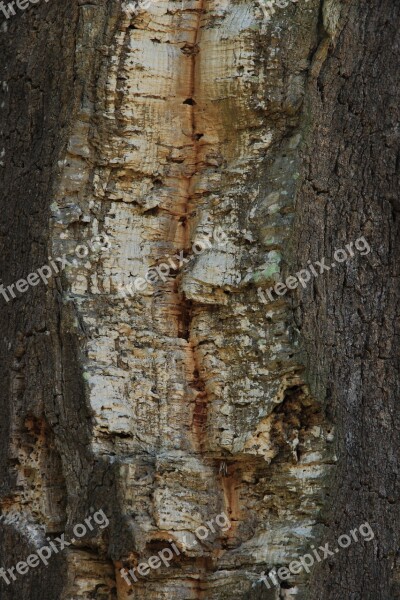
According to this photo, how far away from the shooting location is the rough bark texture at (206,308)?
11.9 ft

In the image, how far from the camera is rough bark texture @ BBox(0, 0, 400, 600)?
11.9 ft

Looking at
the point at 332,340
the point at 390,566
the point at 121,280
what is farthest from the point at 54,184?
the point at 390,566

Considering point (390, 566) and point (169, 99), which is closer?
point (390, 566)

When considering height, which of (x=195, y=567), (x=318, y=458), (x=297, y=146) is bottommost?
(x=195, y=567)

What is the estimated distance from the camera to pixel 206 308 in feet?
12.5

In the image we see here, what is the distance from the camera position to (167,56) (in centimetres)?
393

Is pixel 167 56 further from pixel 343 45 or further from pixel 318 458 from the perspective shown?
pixel 318 458

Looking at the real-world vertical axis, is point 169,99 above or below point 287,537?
above

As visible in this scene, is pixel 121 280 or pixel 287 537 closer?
pixel 287 537

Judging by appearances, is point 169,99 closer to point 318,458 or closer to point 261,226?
point 261,226

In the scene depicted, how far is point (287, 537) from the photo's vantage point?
3576 mm

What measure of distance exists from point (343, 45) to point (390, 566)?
1833 mm

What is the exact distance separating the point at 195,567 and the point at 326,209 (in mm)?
1311

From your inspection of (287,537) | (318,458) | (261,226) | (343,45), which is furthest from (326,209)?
(287,537)
